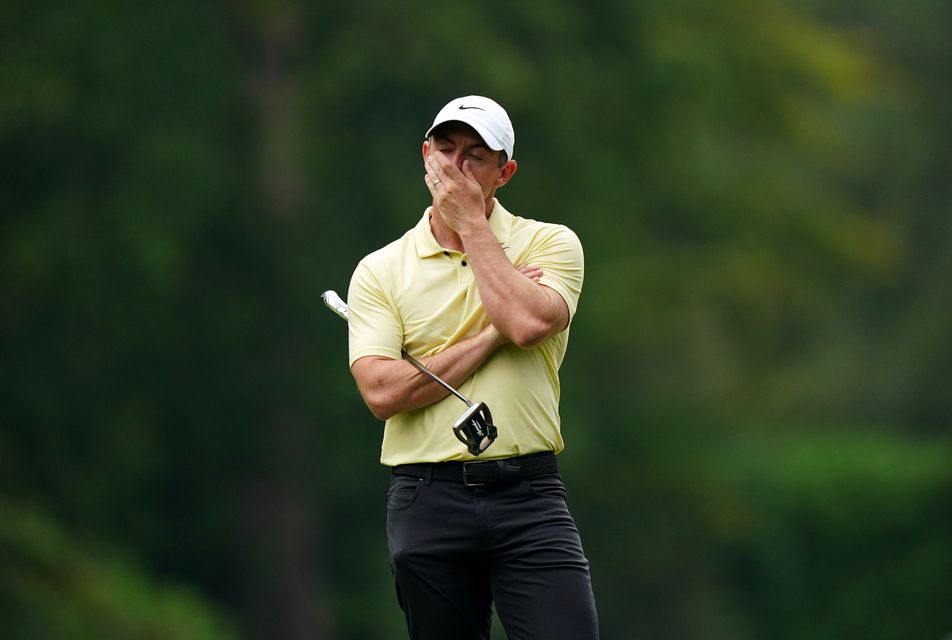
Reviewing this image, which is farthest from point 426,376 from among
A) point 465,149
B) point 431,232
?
point 465,149

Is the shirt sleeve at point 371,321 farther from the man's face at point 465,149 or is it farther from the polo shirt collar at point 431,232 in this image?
the man's face at point 465,149

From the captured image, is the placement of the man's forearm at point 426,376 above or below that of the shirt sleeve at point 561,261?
below

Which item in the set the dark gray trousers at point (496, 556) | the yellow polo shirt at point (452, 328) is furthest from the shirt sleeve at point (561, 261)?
the dark gray trousers at point (496, 556)

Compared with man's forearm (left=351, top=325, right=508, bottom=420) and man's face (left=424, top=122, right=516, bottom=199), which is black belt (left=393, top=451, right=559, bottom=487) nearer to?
man's forearm (left=351, top=325, right=508, bottom=420)

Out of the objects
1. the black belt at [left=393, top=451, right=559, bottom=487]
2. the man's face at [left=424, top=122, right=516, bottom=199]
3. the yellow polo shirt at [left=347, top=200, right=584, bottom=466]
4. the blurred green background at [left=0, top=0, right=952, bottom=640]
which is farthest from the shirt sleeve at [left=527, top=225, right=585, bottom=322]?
the blurred green background at [left=0, top=0, right=952, bottom=640]

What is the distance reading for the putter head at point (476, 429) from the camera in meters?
4.52

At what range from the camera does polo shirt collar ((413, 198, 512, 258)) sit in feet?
15.9

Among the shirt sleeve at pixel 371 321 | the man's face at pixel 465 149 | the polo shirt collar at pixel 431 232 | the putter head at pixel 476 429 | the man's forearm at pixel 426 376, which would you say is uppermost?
the man's face at pixel 465 149

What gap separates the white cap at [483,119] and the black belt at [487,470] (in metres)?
0.80

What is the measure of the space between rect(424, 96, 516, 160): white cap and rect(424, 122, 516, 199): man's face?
0.03m

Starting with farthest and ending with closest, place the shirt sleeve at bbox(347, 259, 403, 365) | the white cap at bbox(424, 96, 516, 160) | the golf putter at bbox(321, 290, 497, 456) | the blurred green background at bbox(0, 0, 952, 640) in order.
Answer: the blurred green background at bbox(0, 0, 952, 640), the shirt sleeve at bbox(347, 259, 403, 365), the white cap at bbox(424, 96, 516, 160), the golf putter at bbox(321, 290, 497, 456)

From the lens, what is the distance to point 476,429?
4535 millimetres

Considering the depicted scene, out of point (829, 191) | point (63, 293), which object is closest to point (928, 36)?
point (829, 191)

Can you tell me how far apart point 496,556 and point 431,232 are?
2.89ft
